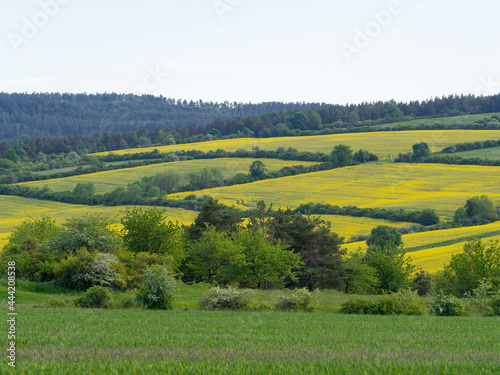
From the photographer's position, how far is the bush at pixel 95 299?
3044 centimetres

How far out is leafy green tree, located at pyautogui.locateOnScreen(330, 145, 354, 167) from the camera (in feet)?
403

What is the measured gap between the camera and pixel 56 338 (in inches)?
636

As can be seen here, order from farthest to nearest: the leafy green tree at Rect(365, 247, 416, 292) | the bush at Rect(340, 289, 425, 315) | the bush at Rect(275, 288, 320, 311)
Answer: the leafy green tree at Rect(365, 247, 416, 292), the bush at Rect(275, 288, 320, 311), the bush at Rect(340, 289, 425, 315)

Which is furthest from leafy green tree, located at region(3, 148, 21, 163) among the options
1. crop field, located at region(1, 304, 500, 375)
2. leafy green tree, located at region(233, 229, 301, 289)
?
crop field, located at region(1, 304, 500, 375)

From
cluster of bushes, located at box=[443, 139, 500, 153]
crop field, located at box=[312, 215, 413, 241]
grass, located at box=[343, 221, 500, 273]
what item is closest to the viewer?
grass, located at box=[343, 221, 500, 273]

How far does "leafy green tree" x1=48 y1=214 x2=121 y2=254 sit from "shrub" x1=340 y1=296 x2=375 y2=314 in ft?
57.5

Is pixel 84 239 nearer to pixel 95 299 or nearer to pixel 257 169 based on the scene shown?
pixel 95 299

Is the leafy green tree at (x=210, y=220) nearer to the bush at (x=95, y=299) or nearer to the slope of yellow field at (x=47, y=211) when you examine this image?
the slope of yellow field at (x=47, y=211)

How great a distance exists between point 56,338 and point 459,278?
4094 cm

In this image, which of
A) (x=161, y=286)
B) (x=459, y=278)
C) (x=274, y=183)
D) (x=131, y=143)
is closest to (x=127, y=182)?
(x=274, y=183)

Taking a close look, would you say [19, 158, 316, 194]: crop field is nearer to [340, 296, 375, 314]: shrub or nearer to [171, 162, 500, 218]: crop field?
[171, 162, 500, 218]: crop field

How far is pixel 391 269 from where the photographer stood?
5344 centimetres

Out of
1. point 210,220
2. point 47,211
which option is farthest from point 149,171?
point 210,220

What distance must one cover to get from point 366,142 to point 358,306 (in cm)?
11356
